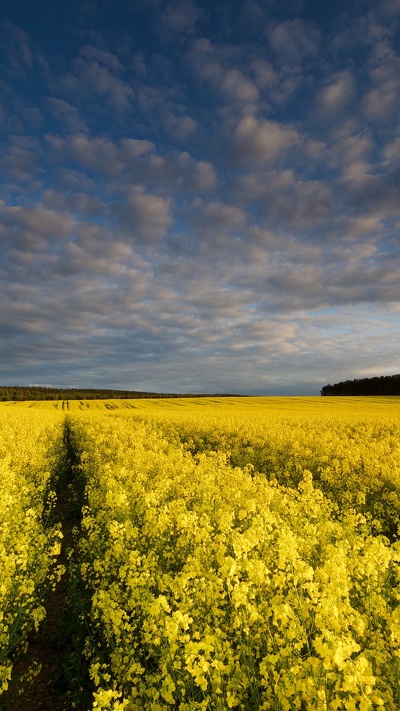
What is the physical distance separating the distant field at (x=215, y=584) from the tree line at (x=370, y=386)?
72818mm

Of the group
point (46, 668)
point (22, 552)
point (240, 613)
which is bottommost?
point (46, 668)

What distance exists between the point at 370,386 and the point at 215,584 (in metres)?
91.3

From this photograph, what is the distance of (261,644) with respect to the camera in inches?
159

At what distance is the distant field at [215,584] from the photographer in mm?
3404

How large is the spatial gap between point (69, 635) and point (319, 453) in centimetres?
1052

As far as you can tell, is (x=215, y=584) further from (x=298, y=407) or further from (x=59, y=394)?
(x=59, y=394)

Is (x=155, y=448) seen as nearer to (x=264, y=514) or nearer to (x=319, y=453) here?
(x=319, y=453)

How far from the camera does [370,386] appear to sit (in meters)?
87.9

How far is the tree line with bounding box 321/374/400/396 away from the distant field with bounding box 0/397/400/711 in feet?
239

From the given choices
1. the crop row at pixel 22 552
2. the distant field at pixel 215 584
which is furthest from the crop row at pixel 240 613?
the crop row at pixel 22 552

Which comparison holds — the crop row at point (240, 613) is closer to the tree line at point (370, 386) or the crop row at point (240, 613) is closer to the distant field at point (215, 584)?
the distant field at point (215, 584)

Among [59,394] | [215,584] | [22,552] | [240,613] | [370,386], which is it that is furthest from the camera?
[59,394]

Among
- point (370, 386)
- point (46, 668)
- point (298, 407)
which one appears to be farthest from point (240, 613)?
point (370, 386)

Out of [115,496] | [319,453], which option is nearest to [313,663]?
[115,496]
